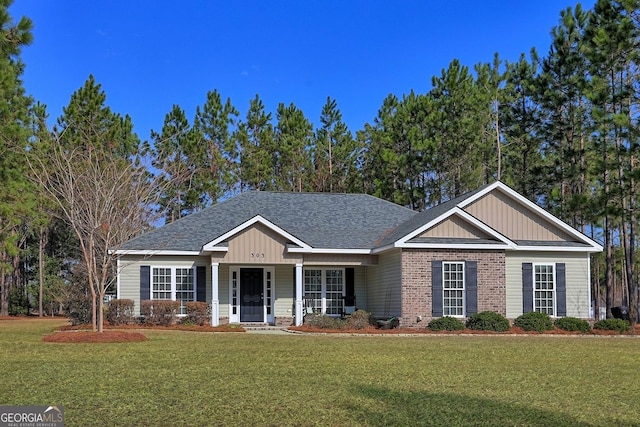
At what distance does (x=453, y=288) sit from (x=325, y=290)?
5410 millimetres

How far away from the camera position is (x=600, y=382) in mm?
10633

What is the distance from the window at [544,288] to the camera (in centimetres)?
2478

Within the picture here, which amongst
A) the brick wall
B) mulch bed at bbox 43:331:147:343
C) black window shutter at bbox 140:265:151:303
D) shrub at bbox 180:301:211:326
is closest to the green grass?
mulch bed at bbox 43:331:147:343

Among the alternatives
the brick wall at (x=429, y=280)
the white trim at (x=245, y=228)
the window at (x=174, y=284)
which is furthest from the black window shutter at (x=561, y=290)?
the window at (x=174, y=284)

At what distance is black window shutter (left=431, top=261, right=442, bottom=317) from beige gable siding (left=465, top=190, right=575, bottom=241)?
10.1 ft

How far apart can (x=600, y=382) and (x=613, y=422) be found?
321 centimetres

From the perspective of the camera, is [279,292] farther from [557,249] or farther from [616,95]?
[616,95]

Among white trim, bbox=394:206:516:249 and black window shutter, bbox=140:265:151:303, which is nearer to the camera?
white trim, bbox=394:206:516:249

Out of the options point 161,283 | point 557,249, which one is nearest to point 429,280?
point 557,249

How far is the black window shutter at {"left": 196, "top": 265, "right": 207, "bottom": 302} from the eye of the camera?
83.7 ft

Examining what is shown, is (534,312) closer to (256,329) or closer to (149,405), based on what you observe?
(256,329)

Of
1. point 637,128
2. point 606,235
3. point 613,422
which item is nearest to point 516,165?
point 606,235

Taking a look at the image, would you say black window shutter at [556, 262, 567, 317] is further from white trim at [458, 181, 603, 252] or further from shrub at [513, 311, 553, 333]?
shrub at [513, 311, 553, 333]

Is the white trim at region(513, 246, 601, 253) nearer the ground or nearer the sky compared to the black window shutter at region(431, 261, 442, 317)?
nearer the sky
